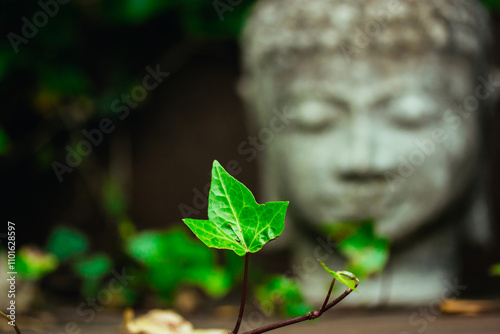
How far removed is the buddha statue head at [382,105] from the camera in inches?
55.7

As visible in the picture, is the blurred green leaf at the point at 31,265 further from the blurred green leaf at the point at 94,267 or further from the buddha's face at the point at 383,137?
the buddha's face at the point at 383,137

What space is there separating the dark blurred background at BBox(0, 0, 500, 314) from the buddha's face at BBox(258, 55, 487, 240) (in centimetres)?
71

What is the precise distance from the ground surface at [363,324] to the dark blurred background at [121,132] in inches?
40.3

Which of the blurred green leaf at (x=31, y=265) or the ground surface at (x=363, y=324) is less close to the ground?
the blurred green leaf at (x=31, y=265)

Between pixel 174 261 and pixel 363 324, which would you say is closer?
pixel 363 324

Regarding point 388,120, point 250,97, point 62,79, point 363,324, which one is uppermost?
point 62,79

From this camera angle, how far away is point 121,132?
224 cm

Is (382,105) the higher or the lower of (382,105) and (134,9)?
the lower

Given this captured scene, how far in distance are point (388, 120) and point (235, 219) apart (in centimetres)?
103

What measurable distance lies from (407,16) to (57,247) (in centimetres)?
122

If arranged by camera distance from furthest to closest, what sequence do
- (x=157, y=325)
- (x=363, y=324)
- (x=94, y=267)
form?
1. (x=94, y=267)
2. (x=363, y=324)
3. (x=157, y=325)

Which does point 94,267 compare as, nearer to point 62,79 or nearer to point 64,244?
point 64,244

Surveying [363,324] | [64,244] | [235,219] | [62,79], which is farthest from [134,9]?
[235,219]

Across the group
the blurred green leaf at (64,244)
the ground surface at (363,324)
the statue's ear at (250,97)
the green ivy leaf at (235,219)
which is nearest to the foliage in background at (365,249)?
the ground surface at (363,324)
